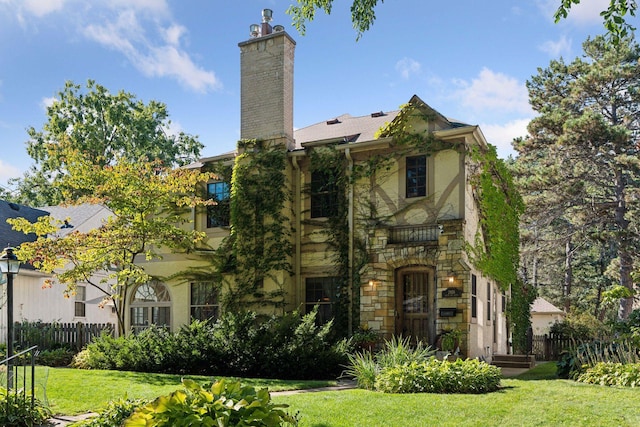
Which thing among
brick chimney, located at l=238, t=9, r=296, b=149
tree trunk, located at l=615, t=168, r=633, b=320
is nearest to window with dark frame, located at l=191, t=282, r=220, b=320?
brick chimney, located at l=238, t=9, r=296, b=149

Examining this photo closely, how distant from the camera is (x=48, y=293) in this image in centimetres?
2236

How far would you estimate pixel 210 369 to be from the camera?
1389 centimetres

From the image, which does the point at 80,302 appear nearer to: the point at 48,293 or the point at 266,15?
the point at 48,293

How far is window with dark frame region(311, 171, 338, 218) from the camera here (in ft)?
55.7

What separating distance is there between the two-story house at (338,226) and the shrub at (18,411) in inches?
334

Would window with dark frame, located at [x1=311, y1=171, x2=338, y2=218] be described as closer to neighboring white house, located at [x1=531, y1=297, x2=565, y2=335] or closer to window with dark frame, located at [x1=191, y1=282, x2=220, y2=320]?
window with dark frame, located at [x1=191, y1=282, x2=220, y2=320]

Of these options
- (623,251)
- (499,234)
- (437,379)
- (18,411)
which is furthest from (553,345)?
(18,411)

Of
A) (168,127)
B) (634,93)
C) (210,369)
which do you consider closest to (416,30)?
(210,369)

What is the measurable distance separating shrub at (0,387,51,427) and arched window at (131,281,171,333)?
9703 millimetres

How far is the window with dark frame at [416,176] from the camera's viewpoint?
15.9 m

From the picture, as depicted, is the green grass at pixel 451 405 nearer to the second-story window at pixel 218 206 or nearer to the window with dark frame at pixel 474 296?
the window with dark frame at pixel 474 296

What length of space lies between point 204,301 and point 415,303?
610 centimetres

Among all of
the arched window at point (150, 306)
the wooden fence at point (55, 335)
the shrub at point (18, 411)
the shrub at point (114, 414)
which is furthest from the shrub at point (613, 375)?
the wooden fence at point (55, 335)

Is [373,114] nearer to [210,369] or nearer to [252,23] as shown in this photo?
[252,23]
